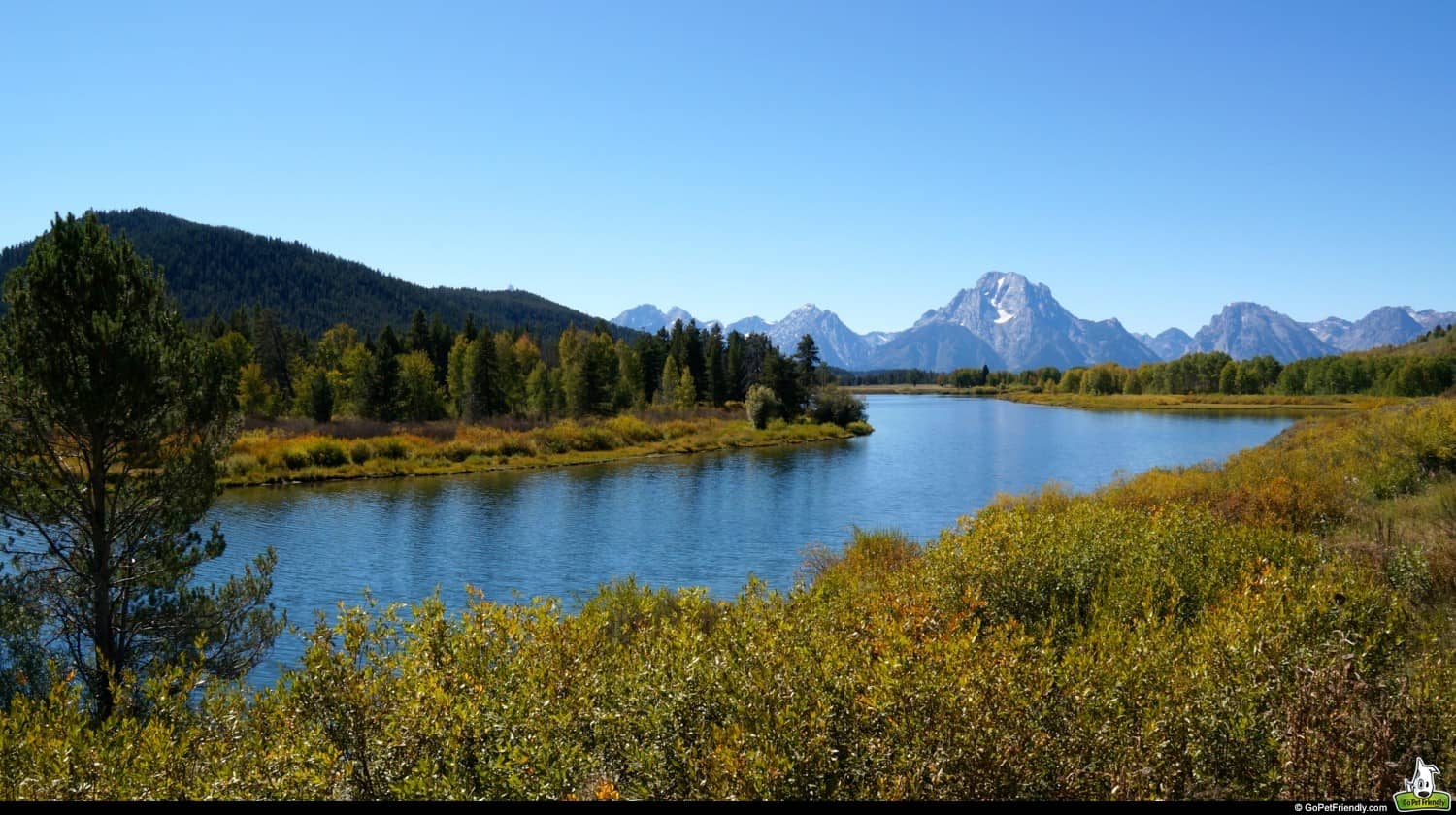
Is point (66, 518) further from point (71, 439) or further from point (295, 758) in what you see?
point (295, 758)

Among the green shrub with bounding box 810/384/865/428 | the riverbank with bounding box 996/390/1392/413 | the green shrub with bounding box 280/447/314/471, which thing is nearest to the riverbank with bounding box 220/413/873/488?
the green shrub with bounding box 280/447/314/471

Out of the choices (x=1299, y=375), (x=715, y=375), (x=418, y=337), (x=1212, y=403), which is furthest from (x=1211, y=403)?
(x=418, y=337)

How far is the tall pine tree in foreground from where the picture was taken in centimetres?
1403

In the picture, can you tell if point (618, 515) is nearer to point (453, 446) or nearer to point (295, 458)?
point (453, 446)

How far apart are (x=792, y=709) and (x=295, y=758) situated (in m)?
3.99

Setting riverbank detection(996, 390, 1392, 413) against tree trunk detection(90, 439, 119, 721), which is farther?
riverbank detection(996, 390, 1392, 413)

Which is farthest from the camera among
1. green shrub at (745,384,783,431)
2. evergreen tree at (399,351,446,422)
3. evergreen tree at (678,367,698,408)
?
evergreen tree at (678,367,698,408)

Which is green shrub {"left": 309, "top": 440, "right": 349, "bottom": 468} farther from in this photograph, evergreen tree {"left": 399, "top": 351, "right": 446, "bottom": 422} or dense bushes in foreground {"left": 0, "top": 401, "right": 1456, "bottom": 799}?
dense bushes in foreground {"left": 0, "top": 401, "right": 1456, "bottom": 799}

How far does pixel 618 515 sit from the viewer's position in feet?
135

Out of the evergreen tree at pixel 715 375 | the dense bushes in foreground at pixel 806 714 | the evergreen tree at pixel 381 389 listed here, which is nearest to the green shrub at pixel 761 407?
the evergreen tree at pixel 715 375

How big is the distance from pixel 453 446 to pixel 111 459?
154 feet

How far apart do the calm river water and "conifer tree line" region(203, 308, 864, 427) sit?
2208 centimetres

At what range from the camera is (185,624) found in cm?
1538
